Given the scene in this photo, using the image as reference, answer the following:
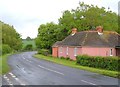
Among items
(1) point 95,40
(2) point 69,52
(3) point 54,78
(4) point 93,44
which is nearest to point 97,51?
(4) point 93,44

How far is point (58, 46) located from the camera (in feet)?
226

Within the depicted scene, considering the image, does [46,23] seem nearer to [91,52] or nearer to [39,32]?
[39,32]

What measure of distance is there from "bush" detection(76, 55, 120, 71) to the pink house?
10371 millimetres

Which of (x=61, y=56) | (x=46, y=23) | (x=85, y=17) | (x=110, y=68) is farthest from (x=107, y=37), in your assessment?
(x=46, y=23)

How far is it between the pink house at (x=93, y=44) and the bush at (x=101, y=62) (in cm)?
1037

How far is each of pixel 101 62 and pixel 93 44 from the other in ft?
54.7

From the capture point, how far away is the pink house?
5675 centimetres

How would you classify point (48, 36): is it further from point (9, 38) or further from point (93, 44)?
point (93, 44)

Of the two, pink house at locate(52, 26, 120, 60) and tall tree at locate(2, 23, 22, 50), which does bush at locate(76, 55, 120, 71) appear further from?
tall tree at locate(2, 23, 22, 50)

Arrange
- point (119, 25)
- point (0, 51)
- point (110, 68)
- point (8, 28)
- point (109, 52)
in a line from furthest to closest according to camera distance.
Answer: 1. point (8, 28)
2. point (119, 25)
3. point (0, 51)
4. point (109, 52)
5. point (110, 68)

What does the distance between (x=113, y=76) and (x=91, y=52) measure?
27.1 metres

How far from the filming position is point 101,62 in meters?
40.8

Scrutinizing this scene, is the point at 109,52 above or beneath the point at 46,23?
beneath

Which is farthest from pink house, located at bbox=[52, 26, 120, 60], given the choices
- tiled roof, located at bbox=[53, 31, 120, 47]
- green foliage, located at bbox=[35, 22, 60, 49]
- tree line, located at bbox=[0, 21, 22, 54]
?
tree line, located at bbox=[0, 21, 22, 54]
